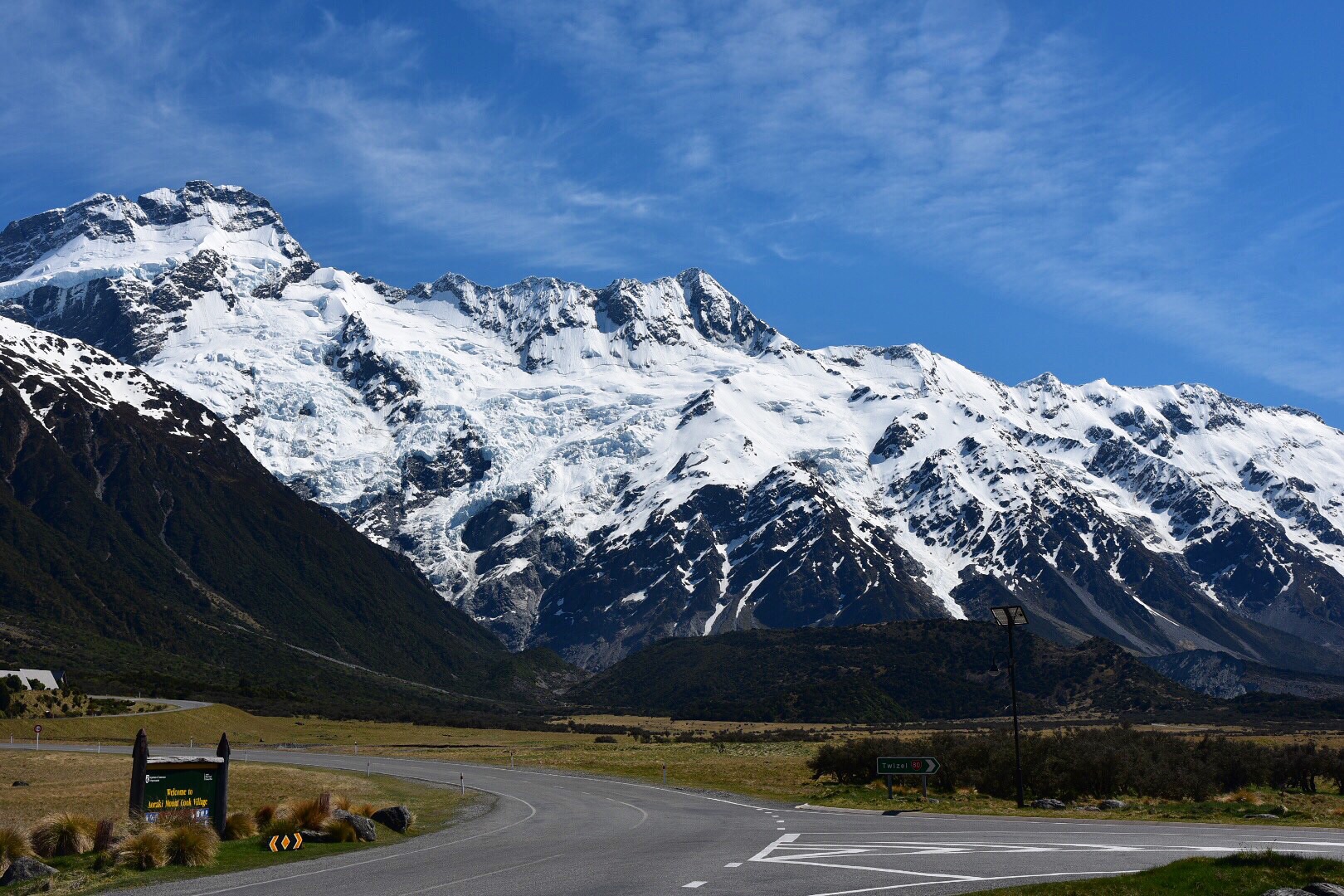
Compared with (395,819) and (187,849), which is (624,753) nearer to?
(395,819)

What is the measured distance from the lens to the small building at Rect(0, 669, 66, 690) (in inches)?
4560

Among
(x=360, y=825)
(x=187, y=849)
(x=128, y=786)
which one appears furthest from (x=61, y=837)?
(x=128, y=786)

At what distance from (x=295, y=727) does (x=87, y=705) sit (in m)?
22.2

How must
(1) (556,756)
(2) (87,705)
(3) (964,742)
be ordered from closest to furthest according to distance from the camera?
1. (3) (964,742)
2. (1) (556,756)
3. (2) (87,705)

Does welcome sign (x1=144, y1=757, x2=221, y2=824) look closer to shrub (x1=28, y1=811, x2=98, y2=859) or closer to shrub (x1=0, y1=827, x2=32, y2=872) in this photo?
shrub (x1=28, y1=811, x2=98, y2=859)

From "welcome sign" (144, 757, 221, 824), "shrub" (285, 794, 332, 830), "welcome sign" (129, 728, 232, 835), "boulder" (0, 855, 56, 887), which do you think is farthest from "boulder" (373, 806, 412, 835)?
"boulder" (0, 855, 56, 887)

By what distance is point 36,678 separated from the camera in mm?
119188

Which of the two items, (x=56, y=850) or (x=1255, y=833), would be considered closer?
(x=56, y=850)

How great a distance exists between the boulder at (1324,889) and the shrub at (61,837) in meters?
28.5

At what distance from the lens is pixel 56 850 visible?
32875 millimetres

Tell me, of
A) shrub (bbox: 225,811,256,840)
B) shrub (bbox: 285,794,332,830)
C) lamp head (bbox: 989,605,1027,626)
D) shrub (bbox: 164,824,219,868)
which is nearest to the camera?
shrub (bbox: 164,824,219,868)

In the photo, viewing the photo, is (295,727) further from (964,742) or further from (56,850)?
(56,850)

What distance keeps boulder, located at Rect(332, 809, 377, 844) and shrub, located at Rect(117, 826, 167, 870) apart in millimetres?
6638

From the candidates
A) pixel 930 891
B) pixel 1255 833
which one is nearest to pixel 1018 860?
pixel 930 891
